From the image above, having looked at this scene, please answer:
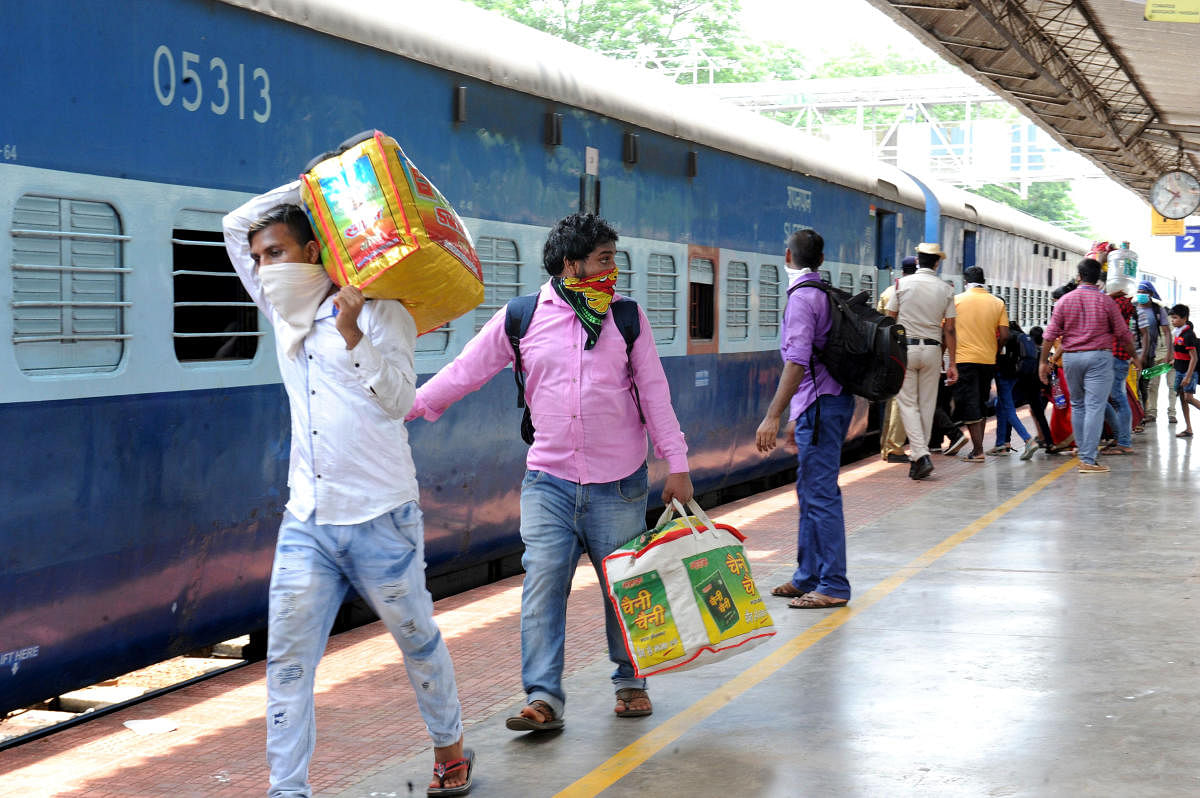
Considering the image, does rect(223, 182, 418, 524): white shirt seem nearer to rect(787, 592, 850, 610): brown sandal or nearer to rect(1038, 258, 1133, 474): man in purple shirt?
rect(787, 592, 850, 610): brown sandal

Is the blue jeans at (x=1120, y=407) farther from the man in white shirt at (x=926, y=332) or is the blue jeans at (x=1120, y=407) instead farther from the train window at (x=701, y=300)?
the train window at (x=701, y=300)

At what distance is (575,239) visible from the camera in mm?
5215

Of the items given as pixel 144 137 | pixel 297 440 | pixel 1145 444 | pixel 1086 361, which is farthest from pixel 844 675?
pixel 1145 444

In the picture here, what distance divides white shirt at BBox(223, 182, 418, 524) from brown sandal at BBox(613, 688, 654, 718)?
1.57 m

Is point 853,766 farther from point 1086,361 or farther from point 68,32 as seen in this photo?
point 1086,361

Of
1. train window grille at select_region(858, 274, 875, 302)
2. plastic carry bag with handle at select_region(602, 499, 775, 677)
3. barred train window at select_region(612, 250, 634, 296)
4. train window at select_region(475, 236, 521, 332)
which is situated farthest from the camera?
train window grille at select_region(858, 274, 875, 302)

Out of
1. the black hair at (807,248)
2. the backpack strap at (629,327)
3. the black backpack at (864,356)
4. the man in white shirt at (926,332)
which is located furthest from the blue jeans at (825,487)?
the man in white shirt at (926,332)

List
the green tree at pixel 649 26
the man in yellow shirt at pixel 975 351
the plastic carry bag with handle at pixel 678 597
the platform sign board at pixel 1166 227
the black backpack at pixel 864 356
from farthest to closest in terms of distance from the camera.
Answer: the green tree at pixel 649 26 → the platform sign board at pixel 1166 227 → the man in yellow shirt at pixel 975 351 → the black backpack at pixel 864 356 → the plastic carry bag with handle at pixel 678 597

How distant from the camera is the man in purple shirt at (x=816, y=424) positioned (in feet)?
24.0

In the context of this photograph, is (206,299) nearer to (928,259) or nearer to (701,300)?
(701,300)

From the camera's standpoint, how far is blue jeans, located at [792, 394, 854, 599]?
7.35 meters

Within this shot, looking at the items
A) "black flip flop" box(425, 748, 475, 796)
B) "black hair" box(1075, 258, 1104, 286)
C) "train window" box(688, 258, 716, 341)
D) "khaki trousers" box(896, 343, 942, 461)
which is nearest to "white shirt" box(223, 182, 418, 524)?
"black flip flop" box(425, 748, 475, 796)

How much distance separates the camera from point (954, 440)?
15633 mm

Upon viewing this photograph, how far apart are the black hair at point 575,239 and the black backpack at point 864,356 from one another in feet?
7.38
